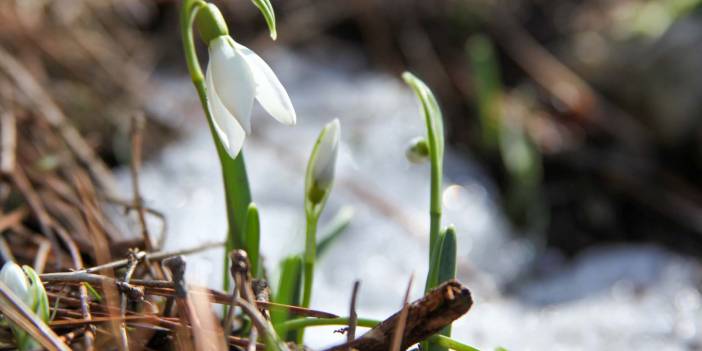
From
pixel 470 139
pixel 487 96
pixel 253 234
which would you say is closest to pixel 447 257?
pixel 253 234

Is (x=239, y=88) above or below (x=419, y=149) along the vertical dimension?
below

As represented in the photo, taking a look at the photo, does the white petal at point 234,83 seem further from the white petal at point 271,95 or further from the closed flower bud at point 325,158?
the closed flower bud at point 325,158

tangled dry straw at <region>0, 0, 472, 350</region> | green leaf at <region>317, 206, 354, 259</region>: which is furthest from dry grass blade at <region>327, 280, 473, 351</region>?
green leaf at <region>317, 206, 354, 259</region>

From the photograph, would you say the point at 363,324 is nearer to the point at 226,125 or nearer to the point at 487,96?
the point at 226,125

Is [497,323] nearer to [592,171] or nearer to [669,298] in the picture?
[669,298]

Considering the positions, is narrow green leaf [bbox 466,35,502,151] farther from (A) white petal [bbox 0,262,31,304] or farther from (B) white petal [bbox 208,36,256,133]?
(A) white petal [bbox 0,262,31,304]

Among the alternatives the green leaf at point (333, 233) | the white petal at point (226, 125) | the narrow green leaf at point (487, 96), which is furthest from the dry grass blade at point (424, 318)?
the narrow green leaf at point (487, 96)
